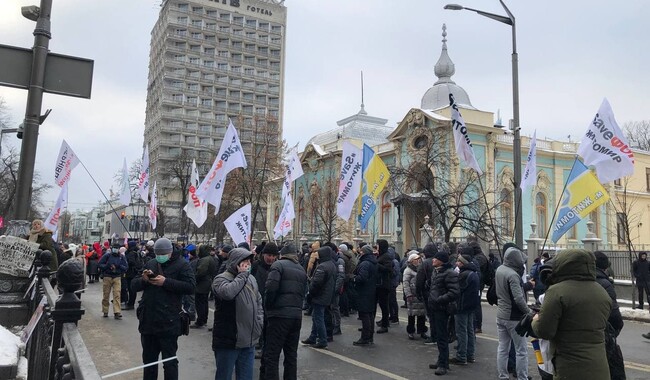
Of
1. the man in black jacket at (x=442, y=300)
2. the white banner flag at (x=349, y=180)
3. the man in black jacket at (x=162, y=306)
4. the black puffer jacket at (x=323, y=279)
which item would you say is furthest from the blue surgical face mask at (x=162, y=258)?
the white banner flag at (x=349, y=180)

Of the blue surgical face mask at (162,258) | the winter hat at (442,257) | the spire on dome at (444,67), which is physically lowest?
the blue surgical face mask at (162,258)

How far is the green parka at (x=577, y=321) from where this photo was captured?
12.9ft

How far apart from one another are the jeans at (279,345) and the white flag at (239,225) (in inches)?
240

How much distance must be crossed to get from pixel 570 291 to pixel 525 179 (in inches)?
387

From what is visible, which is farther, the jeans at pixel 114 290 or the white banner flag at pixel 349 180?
the white banner flag at pixel 349 180

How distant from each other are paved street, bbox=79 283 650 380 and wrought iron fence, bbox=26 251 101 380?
10.7 ft

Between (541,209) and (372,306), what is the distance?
3335cm

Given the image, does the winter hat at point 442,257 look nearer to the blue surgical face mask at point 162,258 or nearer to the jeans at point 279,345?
the jeans at point 279,345

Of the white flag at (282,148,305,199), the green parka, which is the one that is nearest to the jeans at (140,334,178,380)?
the green parka

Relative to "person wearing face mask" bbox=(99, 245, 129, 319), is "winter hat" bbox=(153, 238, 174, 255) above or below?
above

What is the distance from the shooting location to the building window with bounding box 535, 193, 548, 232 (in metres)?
39.1

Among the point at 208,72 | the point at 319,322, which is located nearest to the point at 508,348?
the point at 319,322

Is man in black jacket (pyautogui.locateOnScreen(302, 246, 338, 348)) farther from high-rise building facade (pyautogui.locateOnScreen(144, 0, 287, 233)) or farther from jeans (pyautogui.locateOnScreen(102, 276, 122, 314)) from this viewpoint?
high-rise building facade (pyautogui.locateOnScreen(144, 0, 287, 233))

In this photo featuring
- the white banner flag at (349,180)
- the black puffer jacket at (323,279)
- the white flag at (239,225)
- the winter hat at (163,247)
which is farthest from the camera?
the white banner flag at (349,180)
